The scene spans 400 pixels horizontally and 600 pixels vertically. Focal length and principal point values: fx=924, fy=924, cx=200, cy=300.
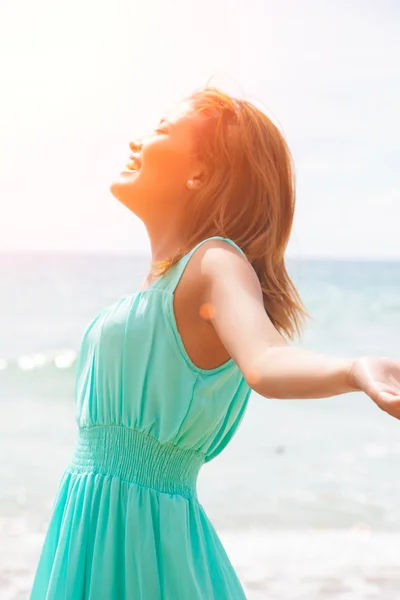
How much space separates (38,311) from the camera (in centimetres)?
2534

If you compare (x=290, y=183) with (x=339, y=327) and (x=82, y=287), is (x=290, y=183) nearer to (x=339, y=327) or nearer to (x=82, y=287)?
(x=339, y=327)

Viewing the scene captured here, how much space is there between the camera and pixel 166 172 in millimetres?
1903

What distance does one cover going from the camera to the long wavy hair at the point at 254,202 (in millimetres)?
1833

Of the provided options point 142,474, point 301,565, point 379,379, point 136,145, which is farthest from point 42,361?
point 379,379

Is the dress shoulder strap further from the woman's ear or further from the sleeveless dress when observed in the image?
the woman's ear

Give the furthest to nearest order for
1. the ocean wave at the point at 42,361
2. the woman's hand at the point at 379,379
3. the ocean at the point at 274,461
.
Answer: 1. the ocean wave at the point at 42,361
2. the ocean at the point at 274,461
3. the woman's hand at the point at 379,379

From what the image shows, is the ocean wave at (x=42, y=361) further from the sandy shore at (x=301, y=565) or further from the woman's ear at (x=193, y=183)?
the woman's ear at (x=193, y=183)

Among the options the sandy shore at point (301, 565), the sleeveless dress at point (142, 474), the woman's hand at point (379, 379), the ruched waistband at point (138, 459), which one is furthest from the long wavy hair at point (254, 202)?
the sandy shore at point (301, 565)

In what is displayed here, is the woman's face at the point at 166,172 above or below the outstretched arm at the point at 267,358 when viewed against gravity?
above

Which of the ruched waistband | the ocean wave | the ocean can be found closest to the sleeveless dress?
the ruched waistband

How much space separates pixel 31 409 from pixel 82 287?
13.1 meters

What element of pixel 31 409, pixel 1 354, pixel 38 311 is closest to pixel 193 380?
pixel 31 409

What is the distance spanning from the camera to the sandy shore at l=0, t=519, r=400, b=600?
18.2 ft

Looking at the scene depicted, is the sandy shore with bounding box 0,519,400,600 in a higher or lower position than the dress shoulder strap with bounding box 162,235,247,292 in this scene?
lower
